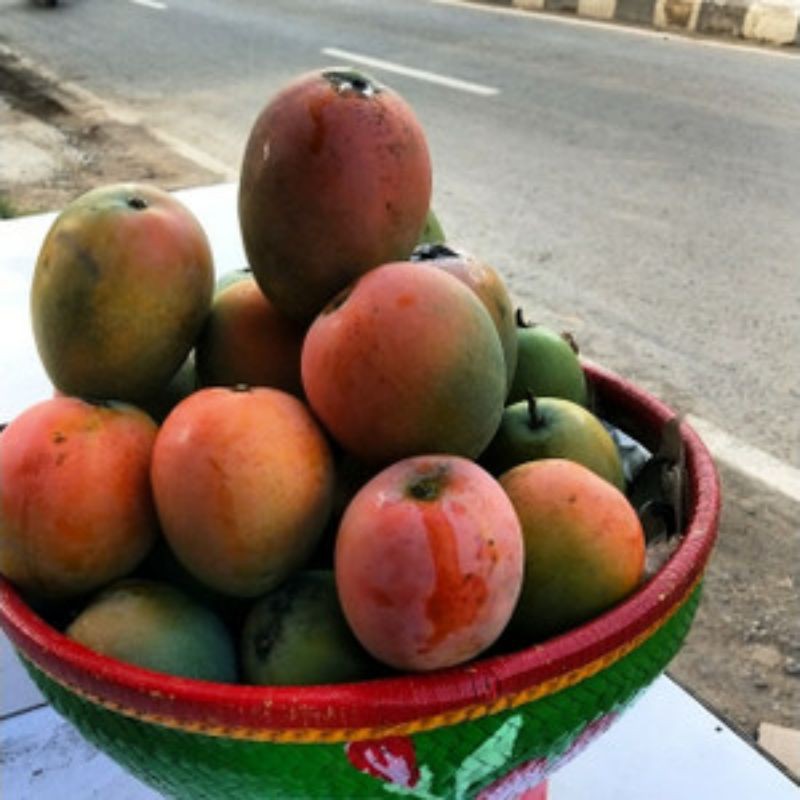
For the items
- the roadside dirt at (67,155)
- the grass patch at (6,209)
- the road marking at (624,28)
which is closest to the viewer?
the grass patch at (6,209)

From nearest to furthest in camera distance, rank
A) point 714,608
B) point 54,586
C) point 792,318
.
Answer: point 54,586 → point 714,608 → point 792,318

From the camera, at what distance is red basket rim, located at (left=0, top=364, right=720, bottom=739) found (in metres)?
0.75

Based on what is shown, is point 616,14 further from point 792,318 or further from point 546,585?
point 546,585

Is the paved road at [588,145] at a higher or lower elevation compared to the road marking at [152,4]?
higher

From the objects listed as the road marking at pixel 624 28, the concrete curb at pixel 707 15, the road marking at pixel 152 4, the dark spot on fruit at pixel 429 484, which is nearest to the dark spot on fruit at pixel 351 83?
the dark spot on fruit at pixel 429 484

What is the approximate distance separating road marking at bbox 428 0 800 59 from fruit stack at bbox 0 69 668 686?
23.8 feet

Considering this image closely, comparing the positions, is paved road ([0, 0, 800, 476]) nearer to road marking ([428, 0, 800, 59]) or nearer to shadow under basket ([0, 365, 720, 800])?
road marking ([428, 0, 800, 59])

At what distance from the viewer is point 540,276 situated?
13.4 feet

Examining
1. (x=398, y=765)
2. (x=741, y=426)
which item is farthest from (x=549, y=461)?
(x=741, y=426)

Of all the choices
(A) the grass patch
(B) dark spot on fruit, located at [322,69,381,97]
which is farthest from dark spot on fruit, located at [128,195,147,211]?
(A) the grass patch

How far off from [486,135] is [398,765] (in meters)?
5.37

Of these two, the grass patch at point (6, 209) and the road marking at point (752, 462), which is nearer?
the road marking at point (752, 462)

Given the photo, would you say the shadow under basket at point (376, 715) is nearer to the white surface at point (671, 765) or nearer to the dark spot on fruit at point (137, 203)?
the white surface at point (671, 765)

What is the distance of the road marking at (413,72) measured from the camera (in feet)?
22.6
